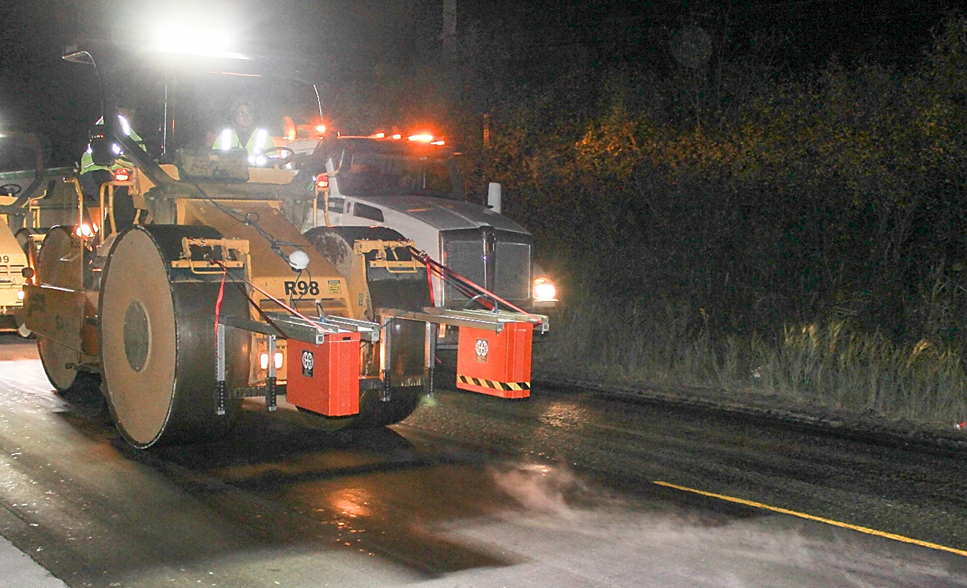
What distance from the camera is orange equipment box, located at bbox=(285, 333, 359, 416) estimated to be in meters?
6.70

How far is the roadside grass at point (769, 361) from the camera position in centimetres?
1125

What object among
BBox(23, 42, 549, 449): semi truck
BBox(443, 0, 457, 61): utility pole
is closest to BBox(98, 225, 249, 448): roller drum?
BBox(23, 42, 549, 449): semi truck

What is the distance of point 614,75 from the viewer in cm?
1866

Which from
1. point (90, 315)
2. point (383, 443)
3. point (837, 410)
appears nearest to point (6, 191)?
point (90, 315)

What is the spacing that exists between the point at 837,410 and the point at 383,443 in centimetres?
508

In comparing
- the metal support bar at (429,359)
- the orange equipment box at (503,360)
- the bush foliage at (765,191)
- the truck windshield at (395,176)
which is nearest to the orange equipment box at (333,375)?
the orange equipment box at (503,360)

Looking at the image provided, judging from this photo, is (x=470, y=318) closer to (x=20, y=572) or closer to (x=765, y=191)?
(x=20, y=572)

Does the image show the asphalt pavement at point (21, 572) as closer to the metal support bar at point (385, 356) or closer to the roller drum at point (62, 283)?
the metal support bar at point (385, 356)

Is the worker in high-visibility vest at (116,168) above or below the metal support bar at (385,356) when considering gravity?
above

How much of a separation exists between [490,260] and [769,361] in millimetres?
3729

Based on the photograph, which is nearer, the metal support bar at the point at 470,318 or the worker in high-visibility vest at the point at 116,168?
the metal support bar at the point at 470,318

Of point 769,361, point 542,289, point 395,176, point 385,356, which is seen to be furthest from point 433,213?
point 385,356

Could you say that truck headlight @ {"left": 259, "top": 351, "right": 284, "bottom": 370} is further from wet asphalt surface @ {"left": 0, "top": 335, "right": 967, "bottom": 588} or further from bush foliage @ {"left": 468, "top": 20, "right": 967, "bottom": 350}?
bush foliage @ {"left": 468, "top": 20, "right": 967, "bottom": 350}

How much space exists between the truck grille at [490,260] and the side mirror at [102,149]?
5.16m
